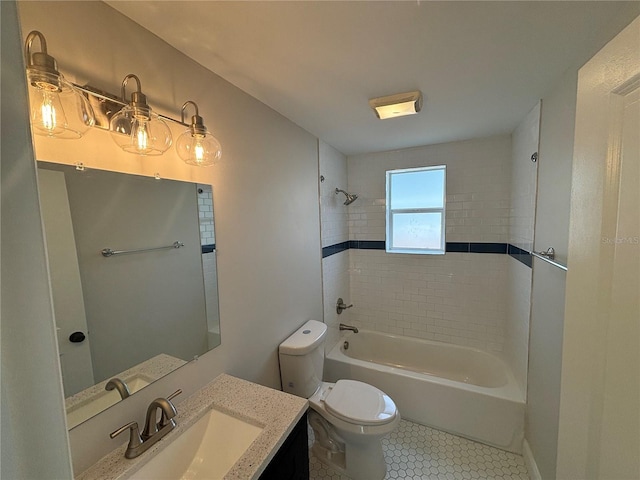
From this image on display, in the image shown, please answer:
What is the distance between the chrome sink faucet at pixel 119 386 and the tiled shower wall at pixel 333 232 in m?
1.65

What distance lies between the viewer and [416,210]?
2799mm

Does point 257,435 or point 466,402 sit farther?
point 466,402

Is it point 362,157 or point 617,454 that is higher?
point 362,157

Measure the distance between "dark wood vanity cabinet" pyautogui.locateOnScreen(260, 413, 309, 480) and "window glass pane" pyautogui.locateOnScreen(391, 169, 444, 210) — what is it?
2.31m

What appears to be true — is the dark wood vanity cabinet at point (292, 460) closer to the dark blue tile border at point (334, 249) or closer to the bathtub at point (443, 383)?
the bathtub at point (443, 383)

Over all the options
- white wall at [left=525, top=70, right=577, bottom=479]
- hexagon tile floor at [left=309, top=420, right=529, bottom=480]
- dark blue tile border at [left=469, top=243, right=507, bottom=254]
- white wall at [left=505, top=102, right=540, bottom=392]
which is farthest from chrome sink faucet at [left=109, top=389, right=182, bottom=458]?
dark blue tile border at [left=469, top=243, right=507, bottom=254]

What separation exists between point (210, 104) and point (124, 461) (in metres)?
1.47

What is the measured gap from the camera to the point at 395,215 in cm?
290

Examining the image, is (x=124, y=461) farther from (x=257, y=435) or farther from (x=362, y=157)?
(x=362, y=157)

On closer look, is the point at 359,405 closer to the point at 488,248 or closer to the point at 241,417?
the point at 241,417

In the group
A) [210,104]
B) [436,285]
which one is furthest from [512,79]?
[436,285]

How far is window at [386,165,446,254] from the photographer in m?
2.71

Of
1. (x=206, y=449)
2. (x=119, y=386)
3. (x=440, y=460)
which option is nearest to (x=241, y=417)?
(x=206, y=449)

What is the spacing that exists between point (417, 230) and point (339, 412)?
1.97 meters
